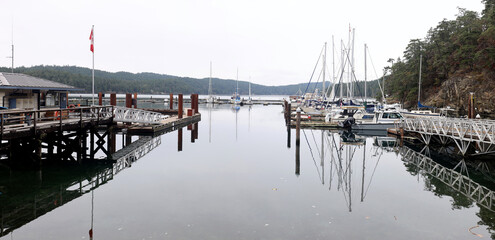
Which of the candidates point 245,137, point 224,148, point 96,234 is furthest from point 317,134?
point 96,234

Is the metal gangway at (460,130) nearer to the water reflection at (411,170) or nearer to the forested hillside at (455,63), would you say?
the water reflection at (411,170)

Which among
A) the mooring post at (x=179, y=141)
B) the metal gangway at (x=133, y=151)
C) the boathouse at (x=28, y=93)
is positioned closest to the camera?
the boathouse at (x=28, y=93)

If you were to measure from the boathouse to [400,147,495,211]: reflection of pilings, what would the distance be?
24.3m

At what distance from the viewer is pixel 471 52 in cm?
4631

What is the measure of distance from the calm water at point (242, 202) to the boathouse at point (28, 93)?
506 cm

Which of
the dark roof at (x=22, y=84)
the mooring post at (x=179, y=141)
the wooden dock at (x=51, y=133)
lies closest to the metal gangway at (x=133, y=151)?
the wooden dock at (x=51, y=133)

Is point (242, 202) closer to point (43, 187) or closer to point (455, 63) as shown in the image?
point (43, 187)

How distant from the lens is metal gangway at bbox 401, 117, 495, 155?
→ 21812 millimetres

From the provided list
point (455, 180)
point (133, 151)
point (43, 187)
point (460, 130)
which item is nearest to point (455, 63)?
point (460, 130)

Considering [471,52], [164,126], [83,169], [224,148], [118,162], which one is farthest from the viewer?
[471,52]

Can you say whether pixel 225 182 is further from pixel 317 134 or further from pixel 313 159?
pixel 317 134

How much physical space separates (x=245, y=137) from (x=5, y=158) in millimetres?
21363

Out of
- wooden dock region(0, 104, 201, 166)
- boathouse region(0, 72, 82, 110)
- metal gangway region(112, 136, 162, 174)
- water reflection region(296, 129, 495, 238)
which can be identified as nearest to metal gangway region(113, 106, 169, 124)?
wooden dock region(0, 104, 201, 166)

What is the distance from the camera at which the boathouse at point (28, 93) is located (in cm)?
2050
